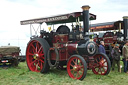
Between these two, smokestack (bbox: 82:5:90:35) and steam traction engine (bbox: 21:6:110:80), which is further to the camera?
smokestack (bbox: 82:5:90:35)

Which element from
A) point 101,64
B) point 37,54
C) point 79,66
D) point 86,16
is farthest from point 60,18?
point 101,64

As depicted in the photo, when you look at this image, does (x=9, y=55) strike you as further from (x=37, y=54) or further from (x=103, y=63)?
(x=103, y=63)

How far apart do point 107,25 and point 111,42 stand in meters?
1.81

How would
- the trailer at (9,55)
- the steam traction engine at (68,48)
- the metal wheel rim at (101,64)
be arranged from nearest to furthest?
the steam traction engine at (68,48) → the metal wheel rim at (101,64) → the trailer at (9,55)

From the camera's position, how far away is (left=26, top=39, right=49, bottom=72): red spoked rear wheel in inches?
268

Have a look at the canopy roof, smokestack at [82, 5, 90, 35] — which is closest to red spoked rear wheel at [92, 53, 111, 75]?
smokestack at [82, 5, 90, 35]

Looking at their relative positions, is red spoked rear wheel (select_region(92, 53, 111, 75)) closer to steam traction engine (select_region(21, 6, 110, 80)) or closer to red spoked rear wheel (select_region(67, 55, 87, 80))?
steam traction engine (select_region(21, 6, 110, 80))

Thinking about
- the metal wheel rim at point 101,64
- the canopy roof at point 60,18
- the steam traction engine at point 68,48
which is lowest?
the metal wheel rim at point 101,64

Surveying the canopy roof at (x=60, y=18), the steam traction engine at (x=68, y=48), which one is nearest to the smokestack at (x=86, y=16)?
the steam traction engine at (x=68, y=48)

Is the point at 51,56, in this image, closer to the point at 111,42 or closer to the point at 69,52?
the point at 69,52

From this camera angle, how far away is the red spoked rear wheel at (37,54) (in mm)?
6817

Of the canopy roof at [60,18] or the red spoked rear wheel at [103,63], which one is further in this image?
the red spoked rear wheel at [103,63]

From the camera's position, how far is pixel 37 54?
7.18 m

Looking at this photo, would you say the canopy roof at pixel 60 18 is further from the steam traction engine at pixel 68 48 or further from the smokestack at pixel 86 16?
the smokestack at pixel 86 16
